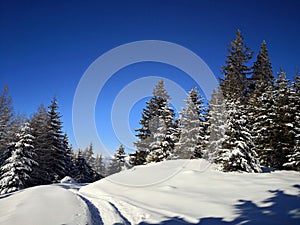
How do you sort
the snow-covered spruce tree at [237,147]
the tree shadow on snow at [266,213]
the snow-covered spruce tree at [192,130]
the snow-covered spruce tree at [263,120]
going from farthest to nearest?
the snow-covered spruce tree at [192,130]
the snow-covered spruce tree at [263,120]
the snow-covered spruce tree at [237,147]
the tree shadow on snow at [266,213]

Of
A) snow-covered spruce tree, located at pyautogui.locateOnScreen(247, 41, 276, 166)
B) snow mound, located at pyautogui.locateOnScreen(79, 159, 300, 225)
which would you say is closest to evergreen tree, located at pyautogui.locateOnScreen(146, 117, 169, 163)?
snow-covered spruce tree, located at pyautogui.locateOnScreen(247, 41, 276, 166)

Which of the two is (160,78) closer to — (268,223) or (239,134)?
(239,134)

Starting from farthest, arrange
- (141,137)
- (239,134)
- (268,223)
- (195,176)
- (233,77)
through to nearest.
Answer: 1. (233,77)
2. (141,137)
3. (239,134)
4. (195,176)
5. (268,223)

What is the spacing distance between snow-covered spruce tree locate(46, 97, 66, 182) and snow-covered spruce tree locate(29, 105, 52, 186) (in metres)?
0.40

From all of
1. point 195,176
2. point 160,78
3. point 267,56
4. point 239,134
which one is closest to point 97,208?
point 195,176

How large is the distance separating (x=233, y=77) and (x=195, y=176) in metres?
24.7

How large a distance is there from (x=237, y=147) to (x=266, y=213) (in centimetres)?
844

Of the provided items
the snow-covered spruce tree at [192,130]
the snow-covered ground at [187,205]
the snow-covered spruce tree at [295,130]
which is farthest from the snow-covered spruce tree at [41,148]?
the snow-covered spruce tree at [295,130]

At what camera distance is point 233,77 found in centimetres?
3098

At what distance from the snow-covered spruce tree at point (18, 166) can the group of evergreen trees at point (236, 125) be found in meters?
12.2

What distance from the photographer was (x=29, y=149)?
2242 cm

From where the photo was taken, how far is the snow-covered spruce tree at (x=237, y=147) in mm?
13211

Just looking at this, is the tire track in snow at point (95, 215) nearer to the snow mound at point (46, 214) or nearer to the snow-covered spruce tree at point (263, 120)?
the snow mound at point (46, 214)

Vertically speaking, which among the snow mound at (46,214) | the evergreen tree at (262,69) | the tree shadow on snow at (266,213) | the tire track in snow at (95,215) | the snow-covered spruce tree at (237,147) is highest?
the evergreen tree at (262,69)
